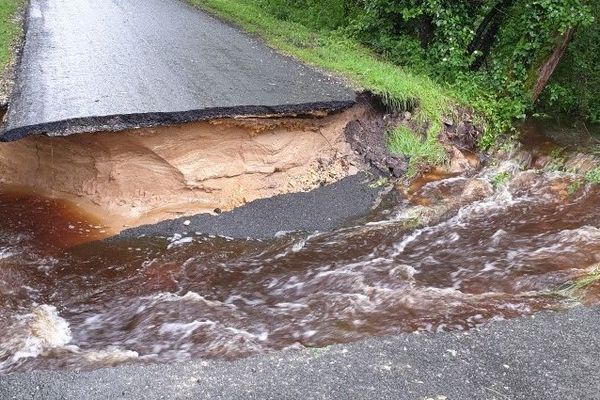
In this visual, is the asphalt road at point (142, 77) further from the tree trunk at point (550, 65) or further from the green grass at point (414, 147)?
the tree trunk at point (550, 65)

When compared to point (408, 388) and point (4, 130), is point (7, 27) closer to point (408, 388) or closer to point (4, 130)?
point (4, 130)

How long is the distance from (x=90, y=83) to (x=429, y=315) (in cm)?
467

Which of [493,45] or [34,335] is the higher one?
[493,45]

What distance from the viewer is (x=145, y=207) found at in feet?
20.5

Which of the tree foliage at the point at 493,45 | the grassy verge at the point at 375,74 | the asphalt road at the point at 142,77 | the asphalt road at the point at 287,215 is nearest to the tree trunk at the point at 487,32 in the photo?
the tree foliage at the point at 493,45

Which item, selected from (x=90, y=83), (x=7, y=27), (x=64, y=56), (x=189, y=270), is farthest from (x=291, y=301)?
(x=7, y=27)

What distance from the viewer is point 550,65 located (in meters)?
9.17

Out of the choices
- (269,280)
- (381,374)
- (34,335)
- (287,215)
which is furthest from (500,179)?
(34,335)

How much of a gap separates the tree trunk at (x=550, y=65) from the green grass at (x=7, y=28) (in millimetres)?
7999

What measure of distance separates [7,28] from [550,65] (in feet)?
29.6

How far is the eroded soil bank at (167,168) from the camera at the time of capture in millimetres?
6129

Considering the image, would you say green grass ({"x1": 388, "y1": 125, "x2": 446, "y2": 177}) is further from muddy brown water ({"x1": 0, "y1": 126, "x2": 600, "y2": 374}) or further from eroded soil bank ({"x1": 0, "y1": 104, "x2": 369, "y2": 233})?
eroded soil bank ({"x1": 0, "y1": 104, "x2": 369, "y2": 233})

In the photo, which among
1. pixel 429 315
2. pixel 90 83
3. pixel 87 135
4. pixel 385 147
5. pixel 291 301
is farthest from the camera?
pixel 385 147

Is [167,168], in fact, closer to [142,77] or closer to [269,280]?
[142,77]
